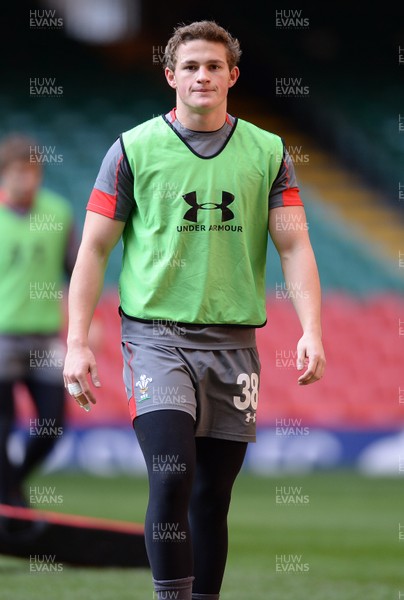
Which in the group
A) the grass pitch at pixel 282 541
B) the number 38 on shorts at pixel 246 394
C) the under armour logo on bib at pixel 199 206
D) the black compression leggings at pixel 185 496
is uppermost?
the under armour logo on bib at pixel 199 206

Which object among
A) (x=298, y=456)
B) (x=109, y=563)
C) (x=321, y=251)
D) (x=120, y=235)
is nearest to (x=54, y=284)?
(x=109, y=563)

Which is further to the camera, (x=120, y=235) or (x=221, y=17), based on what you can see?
(x=221, y=17)

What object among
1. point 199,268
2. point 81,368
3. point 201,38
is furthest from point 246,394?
point 201,38

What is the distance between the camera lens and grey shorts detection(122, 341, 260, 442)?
3.63 meters

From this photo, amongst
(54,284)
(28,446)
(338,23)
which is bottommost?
(28,446)

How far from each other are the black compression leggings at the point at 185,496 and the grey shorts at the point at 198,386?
0.05 meters

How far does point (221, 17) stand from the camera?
14547 millimetres

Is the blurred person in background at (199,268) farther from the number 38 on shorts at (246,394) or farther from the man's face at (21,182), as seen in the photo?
the man's face at (21,182)

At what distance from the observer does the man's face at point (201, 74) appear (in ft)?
12.4

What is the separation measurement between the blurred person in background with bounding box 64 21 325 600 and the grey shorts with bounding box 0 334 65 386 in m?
2.64

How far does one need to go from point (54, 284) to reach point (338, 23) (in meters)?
8.96

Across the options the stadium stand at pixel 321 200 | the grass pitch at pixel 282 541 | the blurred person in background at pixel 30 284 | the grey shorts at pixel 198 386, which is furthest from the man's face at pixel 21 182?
the stadium stand at pixel 321 200

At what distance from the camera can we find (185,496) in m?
3.50

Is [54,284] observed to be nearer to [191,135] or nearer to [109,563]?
[109,563]
